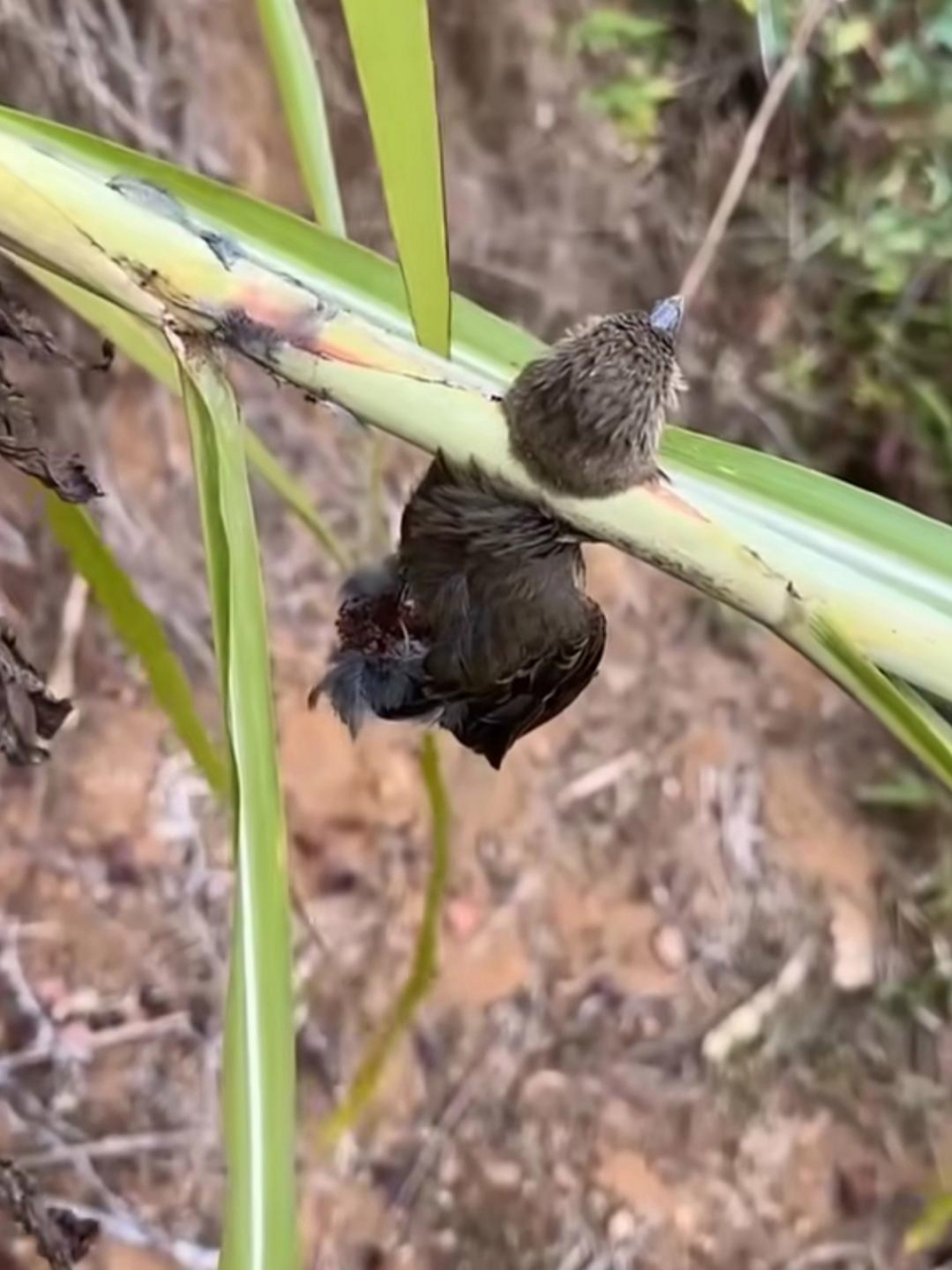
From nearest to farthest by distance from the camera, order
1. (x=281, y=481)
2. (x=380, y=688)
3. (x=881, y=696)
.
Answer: (x=881, y=696)
(x=380, y=688)
(x=281, y=481)

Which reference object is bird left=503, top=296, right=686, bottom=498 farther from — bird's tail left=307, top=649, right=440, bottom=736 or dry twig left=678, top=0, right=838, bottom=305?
dry twig left=678, top=0, right=838, bottom=305

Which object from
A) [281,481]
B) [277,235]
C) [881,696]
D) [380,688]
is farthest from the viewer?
[281,481]

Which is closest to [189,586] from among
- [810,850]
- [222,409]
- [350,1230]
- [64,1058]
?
[64,1058]

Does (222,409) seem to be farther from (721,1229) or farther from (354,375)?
(721,1229)

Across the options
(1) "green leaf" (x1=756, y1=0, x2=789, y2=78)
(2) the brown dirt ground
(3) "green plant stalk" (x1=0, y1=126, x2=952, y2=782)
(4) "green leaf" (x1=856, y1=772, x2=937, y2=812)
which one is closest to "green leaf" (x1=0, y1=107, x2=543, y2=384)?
(3) "green plant stalk" (x1=0, y1=126, x2=952, y2=782)

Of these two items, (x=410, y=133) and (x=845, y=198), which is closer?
(x=410, y=133)

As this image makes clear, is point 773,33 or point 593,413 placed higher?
point 593,413

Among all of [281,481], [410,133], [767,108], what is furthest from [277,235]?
[767,108]

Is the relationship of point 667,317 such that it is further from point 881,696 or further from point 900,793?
point 900,793
